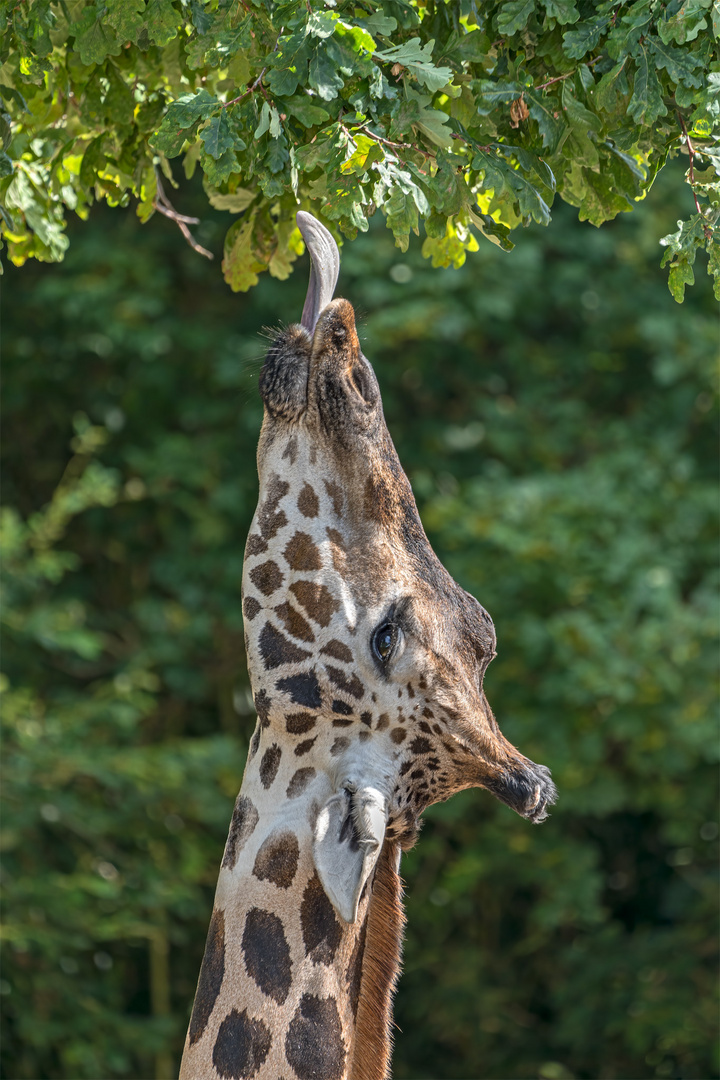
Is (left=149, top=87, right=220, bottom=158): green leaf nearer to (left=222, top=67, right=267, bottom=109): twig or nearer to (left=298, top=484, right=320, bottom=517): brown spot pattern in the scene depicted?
(left=222, top=67, right=267, bottom=109): twig

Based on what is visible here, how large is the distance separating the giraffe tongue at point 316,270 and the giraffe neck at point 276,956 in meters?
0.56

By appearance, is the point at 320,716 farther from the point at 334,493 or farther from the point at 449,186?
the point at 449,186

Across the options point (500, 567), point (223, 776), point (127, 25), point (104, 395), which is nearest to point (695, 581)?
point (500, 567)

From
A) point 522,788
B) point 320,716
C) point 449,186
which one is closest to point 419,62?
point 449,186

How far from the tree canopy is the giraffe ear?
0.74 m

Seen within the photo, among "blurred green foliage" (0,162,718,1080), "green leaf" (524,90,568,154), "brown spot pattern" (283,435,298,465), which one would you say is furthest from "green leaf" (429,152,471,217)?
"blurred green foliage" (0,162,718,1080)

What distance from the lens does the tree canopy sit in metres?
1.59

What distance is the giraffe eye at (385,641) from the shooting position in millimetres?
1636

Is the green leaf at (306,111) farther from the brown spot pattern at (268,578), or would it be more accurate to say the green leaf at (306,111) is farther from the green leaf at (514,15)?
the brown spot pattern at (268,578)

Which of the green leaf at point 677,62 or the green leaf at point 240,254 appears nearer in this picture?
the green leaf at point 677,62

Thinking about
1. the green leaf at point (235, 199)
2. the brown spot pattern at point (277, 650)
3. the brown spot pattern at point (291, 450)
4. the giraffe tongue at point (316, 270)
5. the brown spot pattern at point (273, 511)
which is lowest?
the brown spot pattern at point (277, 650)

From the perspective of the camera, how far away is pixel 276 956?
1.62 metres

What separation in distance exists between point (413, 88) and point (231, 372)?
443 cm

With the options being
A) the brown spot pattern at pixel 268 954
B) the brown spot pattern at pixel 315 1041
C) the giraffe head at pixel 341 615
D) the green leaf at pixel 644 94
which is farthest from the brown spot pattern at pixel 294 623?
the green leaf at pixel 644 94
